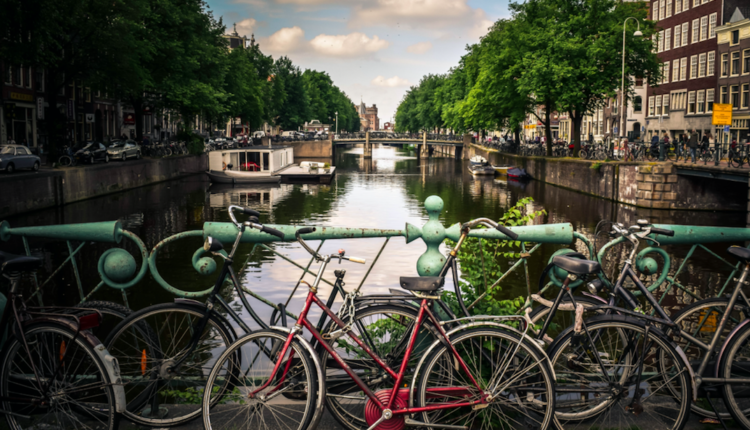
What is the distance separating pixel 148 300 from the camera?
47.3 feet

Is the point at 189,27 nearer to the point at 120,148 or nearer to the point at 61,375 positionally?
the point at 120,148

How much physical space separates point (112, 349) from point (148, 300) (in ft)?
35.3

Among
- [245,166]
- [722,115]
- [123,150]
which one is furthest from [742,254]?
[245,166]

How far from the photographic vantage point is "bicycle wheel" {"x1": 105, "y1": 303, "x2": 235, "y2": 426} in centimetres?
404

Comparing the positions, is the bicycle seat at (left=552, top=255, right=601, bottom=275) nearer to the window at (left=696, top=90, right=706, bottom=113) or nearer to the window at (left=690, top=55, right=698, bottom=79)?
the window at (left=696, top=90, right=706, bottom=113)

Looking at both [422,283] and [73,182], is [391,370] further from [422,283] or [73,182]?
[73,182]

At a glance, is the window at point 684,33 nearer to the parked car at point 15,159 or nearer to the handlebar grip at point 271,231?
the parked car at point 15,159

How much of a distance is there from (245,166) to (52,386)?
51316mm

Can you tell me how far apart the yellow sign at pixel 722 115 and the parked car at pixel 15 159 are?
99.3 feet

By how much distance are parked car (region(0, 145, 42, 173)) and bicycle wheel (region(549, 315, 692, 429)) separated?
29495 mm

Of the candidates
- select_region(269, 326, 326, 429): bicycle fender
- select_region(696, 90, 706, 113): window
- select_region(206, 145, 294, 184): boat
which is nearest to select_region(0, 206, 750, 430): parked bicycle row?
select_region(269, 326, 326, 429): bicycle fender

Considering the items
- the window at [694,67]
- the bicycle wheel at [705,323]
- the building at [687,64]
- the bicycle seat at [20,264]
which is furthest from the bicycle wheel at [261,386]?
the window at [694,67]

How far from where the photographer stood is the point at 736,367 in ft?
13.6

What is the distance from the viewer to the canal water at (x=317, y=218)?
16578mm
